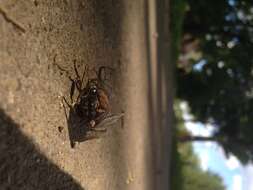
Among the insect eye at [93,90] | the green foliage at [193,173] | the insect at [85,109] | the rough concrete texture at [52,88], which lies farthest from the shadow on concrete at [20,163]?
the green foliage at [193,173]

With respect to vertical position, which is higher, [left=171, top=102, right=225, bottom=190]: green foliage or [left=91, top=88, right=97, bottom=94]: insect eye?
[left=91, top=88, right=97, bottom=94]: insect eye

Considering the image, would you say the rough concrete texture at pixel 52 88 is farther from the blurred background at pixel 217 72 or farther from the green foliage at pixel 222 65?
the green foliage at pixel 222 65

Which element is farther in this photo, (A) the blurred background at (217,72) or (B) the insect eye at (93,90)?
(A) the blurred background at (217,72)

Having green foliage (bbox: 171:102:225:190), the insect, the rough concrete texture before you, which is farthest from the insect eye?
green foliage (bbox: 171:102:225:190)

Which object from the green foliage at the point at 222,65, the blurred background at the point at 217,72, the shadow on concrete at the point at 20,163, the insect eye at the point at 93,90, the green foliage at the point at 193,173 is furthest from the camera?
the green foliage at the point at 193,173

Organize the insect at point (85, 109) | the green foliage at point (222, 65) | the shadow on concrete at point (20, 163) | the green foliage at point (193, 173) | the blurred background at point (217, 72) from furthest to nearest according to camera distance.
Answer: the green foliage at point (193, 173) → the green foliage at point (222, 65) → the blurred background at point (217, 72) → the insect at point (85, 109) → the shadow on concrete at point (20, 163)

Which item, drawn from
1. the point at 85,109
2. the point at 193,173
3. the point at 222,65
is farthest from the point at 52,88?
the point at 193,173

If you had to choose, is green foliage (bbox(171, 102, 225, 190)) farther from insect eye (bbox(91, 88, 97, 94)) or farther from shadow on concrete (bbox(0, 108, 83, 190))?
shadow on concrete (bbox(0, 108, 83, 190))

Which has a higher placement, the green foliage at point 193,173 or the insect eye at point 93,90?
the insect eye at point 93,90

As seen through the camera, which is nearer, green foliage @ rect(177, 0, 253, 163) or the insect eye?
the insect eye
